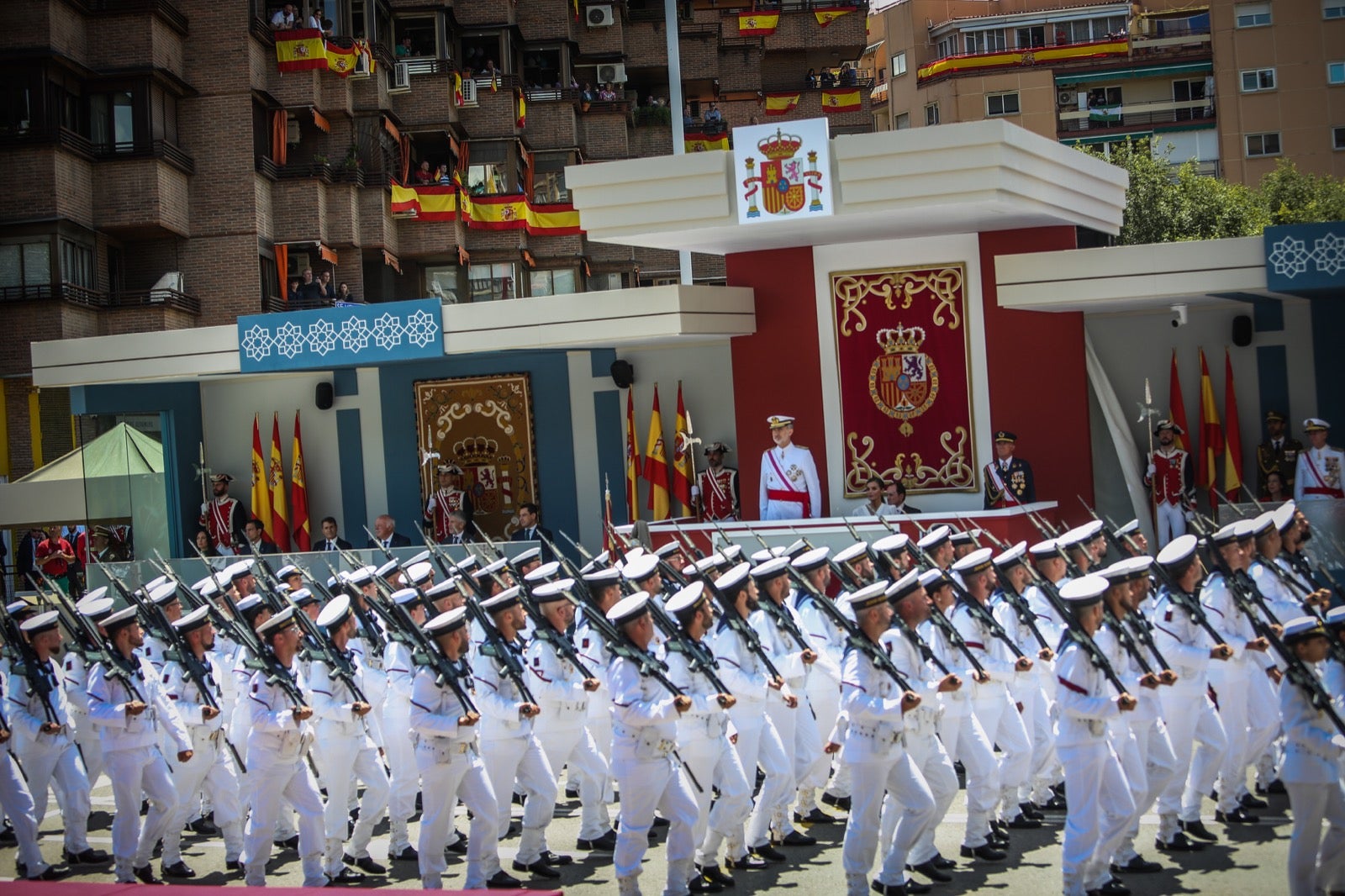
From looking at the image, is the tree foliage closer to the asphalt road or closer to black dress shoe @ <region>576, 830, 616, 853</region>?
the asphalt road

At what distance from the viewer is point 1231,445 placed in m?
17.6

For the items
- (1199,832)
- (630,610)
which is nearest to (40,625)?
(630,610)

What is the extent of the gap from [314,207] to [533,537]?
17351 millimetres

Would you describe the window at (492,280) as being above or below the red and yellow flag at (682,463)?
above

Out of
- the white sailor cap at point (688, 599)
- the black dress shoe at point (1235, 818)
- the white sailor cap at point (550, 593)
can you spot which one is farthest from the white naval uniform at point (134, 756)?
the black dress shoe at point (1235, 818)

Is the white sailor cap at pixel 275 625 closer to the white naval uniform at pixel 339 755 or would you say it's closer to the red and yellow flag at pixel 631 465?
the white naval uniform at pixel 339 755

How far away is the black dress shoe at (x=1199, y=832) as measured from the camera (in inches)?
388

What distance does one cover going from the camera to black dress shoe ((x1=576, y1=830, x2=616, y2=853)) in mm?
10867

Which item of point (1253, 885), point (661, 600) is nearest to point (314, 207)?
point (661, 600)

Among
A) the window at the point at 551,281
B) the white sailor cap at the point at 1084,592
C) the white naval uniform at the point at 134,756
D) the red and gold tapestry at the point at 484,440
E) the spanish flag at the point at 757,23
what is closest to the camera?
the white sailor cap at the point at 1084,592

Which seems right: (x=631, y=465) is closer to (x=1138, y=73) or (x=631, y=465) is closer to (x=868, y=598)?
(x=868, y=598)

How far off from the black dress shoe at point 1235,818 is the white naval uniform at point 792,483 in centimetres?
703

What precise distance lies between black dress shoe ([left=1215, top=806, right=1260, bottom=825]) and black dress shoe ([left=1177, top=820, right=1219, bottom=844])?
0.99ft

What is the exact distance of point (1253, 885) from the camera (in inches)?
347
